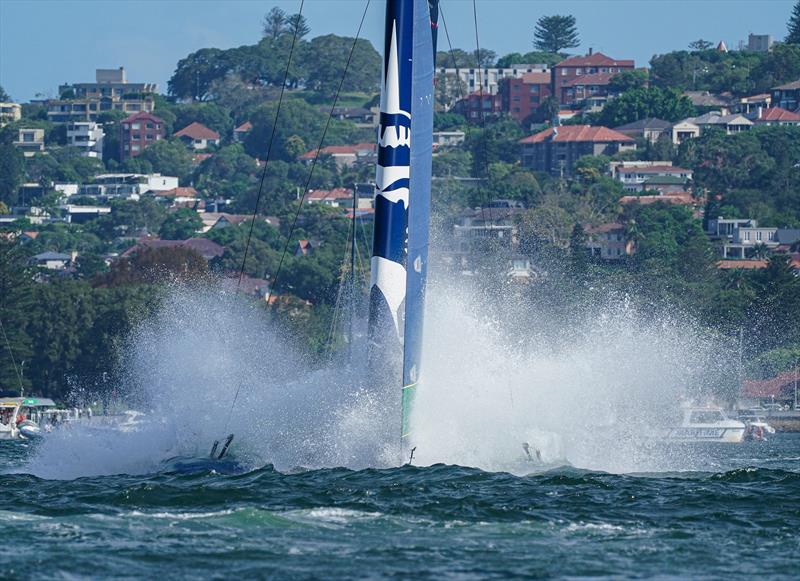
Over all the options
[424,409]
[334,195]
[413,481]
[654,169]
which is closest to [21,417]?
[424,409]

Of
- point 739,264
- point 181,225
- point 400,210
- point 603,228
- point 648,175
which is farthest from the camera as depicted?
point 648,175

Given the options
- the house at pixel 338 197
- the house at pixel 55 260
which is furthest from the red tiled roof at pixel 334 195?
the house at pixel 55 260

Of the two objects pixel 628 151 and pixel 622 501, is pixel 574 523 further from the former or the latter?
pixel 628 151

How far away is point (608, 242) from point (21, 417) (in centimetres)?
7468

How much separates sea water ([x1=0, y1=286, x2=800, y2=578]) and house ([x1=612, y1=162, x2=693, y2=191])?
146878 millimetres

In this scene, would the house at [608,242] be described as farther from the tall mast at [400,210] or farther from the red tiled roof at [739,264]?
the tall mast at [400,210]

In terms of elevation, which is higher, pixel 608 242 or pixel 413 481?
pixel 608 242

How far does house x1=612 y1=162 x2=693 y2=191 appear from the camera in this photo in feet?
595

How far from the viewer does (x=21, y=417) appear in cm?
6856

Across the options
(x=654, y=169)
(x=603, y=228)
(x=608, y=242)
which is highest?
(x=654, y=169)

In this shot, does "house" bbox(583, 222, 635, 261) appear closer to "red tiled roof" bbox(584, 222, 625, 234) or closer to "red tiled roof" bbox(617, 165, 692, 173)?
"red tiled roof" bbox(584, 222, 625, 234)

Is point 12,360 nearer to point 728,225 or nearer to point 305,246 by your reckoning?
point 305,246

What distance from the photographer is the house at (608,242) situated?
5157 inches

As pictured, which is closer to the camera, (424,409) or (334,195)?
(424,409)
